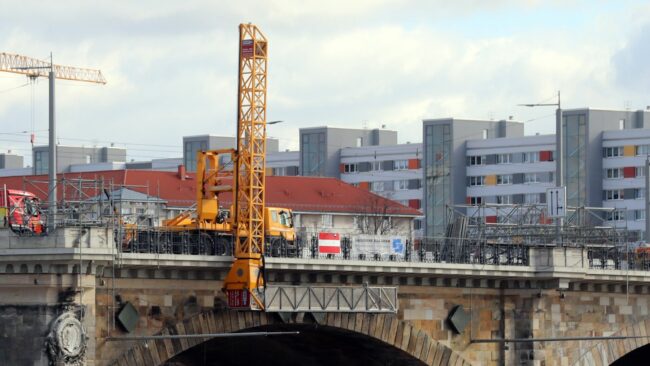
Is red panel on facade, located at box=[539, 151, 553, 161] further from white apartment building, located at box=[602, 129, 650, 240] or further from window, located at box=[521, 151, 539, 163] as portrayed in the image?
white apartment building, located at box=[602, 129, 650, 240]

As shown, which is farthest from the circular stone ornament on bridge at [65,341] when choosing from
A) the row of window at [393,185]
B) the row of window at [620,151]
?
the row of window at [393,185]

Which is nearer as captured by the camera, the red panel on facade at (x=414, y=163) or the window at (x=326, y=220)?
the window at (x=326, y=220)

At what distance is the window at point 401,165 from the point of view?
609ft

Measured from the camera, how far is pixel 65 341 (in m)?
57.3

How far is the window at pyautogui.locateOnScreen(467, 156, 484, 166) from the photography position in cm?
17675

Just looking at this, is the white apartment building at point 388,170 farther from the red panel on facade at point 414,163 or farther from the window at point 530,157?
the window at point 530,157

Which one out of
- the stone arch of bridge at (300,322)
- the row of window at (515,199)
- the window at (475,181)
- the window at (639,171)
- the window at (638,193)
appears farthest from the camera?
the window at (475,181)

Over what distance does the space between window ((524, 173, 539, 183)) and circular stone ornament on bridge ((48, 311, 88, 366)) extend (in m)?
119

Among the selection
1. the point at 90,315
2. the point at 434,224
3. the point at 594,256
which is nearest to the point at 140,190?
the point at 434,224

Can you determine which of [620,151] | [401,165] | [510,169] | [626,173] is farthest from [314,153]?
[626,173]

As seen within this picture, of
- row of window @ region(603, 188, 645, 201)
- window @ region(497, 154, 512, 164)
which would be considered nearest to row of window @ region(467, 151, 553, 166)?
window @ region(497, 154, 512, 164)

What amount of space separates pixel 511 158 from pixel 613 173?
12.1 metres

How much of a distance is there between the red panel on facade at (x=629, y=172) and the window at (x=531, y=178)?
10.2 metres

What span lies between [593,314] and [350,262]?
17.2 m
